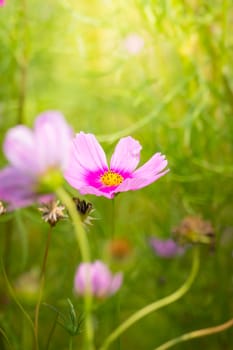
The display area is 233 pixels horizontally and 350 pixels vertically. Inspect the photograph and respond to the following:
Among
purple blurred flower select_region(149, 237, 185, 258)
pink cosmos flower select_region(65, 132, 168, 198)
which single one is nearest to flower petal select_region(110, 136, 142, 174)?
pink cosmos flower select_region(65, 132, 168, 198)

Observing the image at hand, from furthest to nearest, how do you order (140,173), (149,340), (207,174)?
(149,340), (207,174), (140,173)

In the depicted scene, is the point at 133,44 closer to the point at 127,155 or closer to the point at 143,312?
the point at 127,155

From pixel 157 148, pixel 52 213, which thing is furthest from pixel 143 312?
Result: pixel 157 148

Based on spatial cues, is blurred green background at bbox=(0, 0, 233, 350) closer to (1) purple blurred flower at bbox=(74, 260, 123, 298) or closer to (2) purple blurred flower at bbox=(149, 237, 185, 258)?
(2) purple blurred flower at bbox=(149, 237, 185, 258)

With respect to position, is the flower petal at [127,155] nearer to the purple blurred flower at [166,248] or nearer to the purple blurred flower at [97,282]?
the purple blurred flower at [97,282]

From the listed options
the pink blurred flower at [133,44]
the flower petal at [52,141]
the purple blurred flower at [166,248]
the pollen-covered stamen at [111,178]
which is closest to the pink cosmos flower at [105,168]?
the pollen-covered stamen at [111,178]

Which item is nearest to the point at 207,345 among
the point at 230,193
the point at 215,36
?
the point at 230,193

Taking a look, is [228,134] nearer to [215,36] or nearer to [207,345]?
[215,36]
